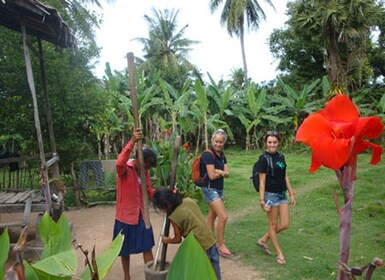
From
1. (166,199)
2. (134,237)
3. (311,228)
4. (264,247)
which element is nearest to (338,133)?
(166,199)

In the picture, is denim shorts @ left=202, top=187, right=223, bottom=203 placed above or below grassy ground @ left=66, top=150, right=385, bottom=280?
above

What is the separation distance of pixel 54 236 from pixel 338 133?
0.69 meters

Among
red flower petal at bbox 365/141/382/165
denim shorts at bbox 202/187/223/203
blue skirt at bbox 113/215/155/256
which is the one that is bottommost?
blue skirt at bbox 113/215/155/256

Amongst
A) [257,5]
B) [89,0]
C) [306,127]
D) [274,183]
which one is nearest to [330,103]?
[306,127]

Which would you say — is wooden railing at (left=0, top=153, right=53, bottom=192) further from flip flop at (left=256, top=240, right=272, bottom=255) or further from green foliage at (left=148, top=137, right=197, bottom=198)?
flip flop at (left=256, top=240, right=272, bottom=255)

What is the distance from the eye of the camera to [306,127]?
583 mm

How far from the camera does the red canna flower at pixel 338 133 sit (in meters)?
0.54

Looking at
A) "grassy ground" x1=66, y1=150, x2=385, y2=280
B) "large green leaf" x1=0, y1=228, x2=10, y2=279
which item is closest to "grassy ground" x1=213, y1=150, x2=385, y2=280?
"grassy ground" x1=66, y1=150, x2=385, y2=280

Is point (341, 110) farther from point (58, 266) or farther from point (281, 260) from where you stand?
point (281, 260)

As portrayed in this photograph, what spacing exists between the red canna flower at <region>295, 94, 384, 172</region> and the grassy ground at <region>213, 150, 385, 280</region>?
300 cm

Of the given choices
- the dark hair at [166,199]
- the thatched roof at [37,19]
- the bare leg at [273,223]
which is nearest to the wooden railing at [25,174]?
the thatched roof at [37,19]

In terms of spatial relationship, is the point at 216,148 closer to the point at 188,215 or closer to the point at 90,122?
the point at 188,215

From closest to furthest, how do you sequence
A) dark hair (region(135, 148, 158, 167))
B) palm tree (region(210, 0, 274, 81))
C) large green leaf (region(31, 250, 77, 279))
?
large green leaf (region(31, 250, 77, 279)) → dark hair (region(135, 148, 158, 167)) → palm tree (region(210, 0, 274, 81))

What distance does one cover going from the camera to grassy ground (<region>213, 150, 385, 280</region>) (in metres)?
3.74
